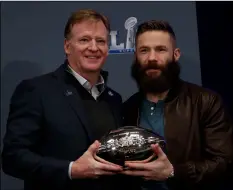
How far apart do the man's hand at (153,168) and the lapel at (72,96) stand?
A: 0.74ft

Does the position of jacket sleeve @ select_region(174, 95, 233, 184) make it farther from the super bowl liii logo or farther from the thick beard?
the super bowl liii logo

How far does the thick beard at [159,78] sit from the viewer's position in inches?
63.6

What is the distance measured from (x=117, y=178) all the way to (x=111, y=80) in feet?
2.10

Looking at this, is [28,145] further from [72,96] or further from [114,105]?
[114,105]

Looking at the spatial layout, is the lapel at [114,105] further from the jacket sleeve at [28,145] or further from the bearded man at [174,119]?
the jacket sleeve at [28,145]

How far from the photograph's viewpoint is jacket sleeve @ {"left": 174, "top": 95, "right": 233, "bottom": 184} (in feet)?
4.61

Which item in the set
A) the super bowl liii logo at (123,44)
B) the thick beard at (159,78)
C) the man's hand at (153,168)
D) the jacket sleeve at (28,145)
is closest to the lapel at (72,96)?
the jacket sleeve at (28,145)

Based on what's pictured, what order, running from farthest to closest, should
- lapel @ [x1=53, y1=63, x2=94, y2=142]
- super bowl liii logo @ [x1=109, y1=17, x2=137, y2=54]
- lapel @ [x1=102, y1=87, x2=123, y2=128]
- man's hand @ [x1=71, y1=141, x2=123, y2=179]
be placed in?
super bowl liii logo @ [x1=109, y1=17, x2=137, y2=54] → lapel @ [x1=102, y1=87, x2=123, y2=128] → lapel @ [x1=53, y1=63, x2=94, y2=142] → man's hand @ [x1=71, y1=141, x2=123, y2=179]

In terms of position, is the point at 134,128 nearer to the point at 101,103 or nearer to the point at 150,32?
the point at 101,103

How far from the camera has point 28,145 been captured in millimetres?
1305

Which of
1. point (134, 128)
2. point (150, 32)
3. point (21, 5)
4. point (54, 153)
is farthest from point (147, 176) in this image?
point (21, 5)

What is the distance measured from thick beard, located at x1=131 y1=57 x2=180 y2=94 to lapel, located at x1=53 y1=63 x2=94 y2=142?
1.19 feet

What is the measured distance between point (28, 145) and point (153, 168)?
1.53 ft

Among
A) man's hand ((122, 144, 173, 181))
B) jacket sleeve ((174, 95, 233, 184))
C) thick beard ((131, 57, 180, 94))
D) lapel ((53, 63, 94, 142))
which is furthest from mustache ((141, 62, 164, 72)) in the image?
man's hand ((122, 144, 173, 181))
